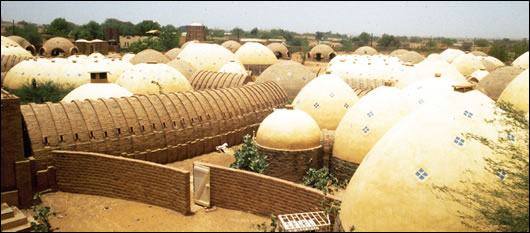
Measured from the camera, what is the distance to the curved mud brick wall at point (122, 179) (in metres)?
12.1

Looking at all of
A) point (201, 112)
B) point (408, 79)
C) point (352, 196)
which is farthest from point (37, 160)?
point (408, 79)

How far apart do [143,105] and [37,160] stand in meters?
4.63

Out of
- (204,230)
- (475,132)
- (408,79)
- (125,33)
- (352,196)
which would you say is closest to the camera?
(475,132)

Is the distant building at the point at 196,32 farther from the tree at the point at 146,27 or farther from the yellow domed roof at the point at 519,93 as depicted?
the yellow domed roof at the point at 519,93

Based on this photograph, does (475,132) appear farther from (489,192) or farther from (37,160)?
(37,160)

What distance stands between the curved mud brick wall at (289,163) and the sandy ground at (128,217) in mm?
2883

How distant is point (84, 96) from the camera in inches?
728

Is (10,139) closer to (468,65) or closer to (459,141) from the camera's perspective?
(459,141)

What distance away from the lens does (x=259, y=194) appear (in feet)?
39.7

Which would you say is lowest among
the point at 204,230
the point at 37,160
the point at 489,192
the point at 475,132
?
the point at 204,230

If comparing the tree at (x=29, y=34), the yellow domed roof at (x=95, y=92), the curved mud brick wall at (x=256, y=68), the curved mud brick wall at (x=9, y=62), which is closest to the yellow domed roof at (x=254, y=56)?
the curved mud brick wall at (x=256, y=68)

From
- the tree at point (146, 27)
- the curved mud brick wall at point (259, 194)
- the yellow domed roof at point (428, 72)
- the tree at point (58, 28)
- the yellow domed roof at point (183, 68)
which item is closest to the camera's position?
the curved mud brick wall at point (259, 194)

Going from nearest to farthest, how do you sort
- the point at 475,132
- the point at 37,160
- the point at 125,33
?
the point at 475,132 → the point at 37,160 → the point at 125,33

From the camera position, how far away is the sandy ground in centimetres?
1150
